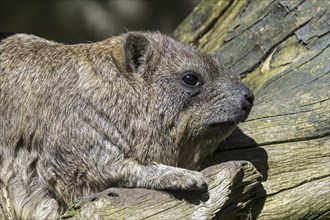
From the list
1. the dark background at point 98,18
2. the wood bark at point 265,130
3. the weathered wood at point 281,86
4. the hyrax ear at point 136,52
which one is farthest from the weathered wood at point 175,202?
the dark background at point 98,18

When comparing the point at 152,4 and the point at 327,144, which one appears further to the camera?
the point at 152,4

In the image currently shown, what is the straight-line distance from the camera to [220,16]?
963 centimetres

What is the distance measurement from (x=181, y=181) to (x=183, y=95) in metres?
0.87

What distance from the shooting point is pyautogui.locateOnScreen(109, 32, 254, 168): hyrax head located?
6.87 metres

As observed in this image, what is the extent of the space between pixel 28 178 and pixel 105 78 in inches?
43.1

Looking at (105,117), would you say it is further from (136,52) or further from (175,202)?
(175,202)

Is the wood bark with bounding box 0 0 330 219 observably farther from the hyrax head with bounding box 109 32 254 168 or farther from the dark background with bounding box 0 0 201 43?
the dark background with bounding box 0 0 201 43

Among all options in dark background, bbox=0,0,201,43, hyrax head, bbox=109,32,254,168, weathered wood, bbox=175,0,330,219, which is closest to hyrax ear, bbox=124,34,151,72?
hyrax head, bbox=109,32,254,168

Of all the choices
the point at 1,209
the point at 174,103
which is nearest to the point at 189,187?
the point at 174,103

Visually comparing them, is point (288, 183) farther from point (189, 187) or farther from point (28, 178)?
point (28, 178)

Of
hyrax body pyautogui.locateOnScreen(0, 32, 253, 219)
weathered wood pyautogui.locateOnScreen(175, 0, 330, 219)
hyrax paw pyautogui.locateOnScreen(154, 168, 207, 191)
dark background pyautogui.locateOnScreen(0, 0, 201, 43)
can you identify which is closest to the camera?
hyrax paw pyautogui.locateOnScreen(154, 168, 207, 191)

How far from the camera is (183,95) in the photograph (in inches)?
272

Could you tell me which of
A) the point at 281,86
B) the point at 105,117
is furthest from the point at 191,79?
the point at 281,86

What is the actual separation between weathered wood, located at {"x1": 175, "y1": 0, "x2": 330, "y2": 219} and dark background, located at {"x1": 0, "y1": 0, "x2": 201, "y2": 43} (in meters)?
5.11
